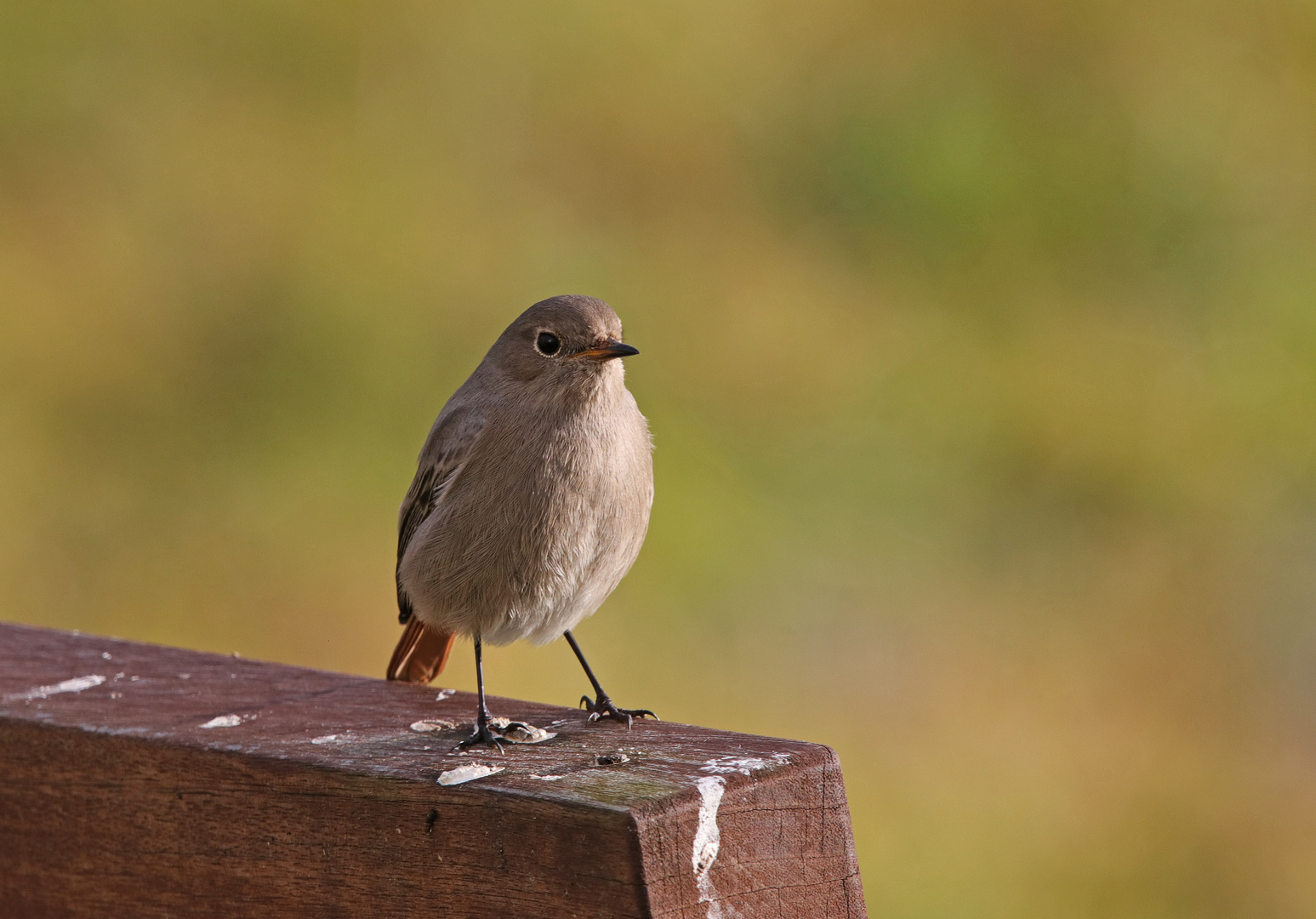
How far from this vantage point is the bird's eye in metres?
3.39

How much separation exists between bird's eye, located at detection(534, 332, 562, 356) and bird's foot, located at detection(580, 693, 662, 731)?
0.82 metres

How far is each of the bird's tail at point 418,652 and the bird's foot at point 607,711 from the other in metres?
0.40

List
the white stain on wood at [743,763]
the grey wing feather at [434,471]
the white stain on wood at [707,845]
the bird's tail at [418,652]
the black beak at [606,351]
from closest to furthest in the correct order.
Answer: the white stain on wood at [707,845]
the white stain on wood at [743,763]
the black beak at [606,351]
the grey wing feather at [434,471]
the bird's tail at [418,652]

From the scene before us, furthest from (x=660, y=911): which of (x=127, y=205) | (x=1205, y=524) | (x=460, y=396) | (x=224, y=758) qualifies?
(x=127, y=205)

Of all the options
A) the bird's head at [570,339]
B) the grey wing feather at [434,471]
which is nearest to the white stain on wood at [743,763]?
the bird's head at [570,339]

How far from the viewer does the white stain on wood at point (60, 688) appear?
303 centimetres

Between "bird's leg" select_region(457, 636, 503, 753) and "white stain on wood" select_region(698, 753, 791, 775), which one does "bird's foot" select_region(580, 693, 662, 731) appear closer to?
"bird's leg" select_region(457, 636, 503, 753)

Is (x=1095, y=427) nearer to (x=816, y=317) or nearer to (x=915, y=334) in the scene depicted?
(x=915, y=334)

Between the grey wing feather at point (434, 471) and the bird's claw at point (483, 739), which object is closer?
the bird's claw at point (483, 739)

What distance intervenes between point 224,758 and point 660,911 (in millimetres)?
920

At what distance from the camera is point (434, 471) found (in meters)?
3.62

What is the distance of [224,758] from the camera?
2.55m

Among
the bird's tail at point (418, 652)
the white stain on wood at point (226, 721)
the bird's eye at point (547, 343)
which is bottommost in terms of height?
the white stain on wood at point (226, 721)

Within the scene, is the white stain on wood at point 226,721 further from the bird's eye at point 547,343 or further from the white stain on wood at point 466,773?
the bird's eye at point 547,343
